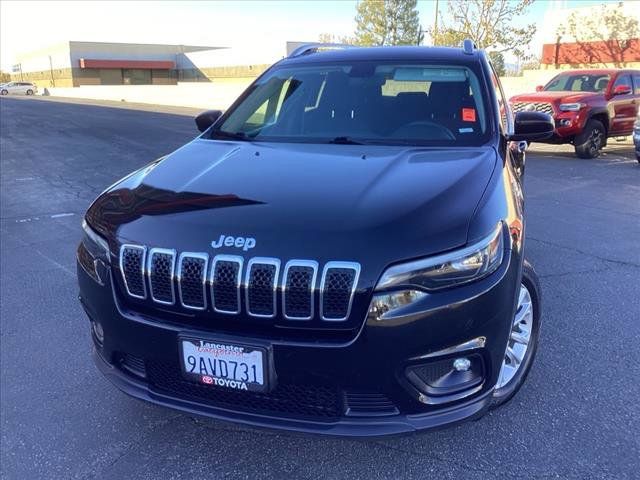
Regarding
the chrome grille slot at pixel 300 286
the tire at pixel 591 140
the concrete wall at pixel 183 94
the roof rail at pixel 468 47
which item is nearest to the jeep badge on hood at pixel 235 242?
the chrome grille slot at pixel 300 286

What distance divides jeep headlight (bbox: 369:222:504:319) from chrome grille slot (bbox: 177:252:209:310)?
25.7 inches

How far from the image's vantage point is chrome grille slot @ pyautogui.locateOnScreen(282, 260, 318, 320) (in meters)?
1.98

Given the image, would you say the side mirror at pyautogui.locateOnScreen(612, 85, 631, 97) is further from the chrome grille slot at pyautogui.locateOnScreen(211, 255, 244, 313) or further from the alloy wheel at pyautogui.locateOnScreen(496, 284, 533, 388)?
the chrome grille slot at pyautogui.locateOnScreen(211, 255, 244, 313)

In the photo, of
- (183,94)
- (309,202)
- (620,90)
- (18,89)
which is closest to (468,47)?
(309,202)

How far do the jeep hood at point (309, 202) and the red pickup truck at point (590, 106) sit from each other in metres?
9.04

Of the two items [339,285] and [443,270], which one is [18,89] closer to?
[339,285]

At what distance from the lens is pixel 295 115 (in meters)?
3.64

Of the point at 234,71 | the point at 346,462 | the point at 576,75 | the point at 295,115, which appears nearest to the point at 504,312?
the point at 346,462

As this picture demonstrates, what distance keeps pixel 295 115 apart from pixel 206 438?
209 centimetres

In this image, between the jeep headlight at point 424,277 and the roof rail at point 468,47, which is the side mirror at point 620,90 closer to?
the roof rail at point 468,47

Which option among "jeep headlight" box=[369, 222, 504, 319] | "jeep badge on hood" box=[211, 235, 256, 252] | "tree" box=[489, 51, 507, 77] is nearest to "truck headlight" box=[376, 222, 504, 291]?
"jeep headlight" box=[369, 222, 504, 319]

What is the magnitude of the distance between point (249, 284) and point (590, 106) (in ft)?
36.2

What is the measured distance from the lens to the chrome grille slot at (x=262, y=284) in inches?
79.2

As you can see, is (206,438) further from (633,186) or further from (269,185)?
(633,186)
